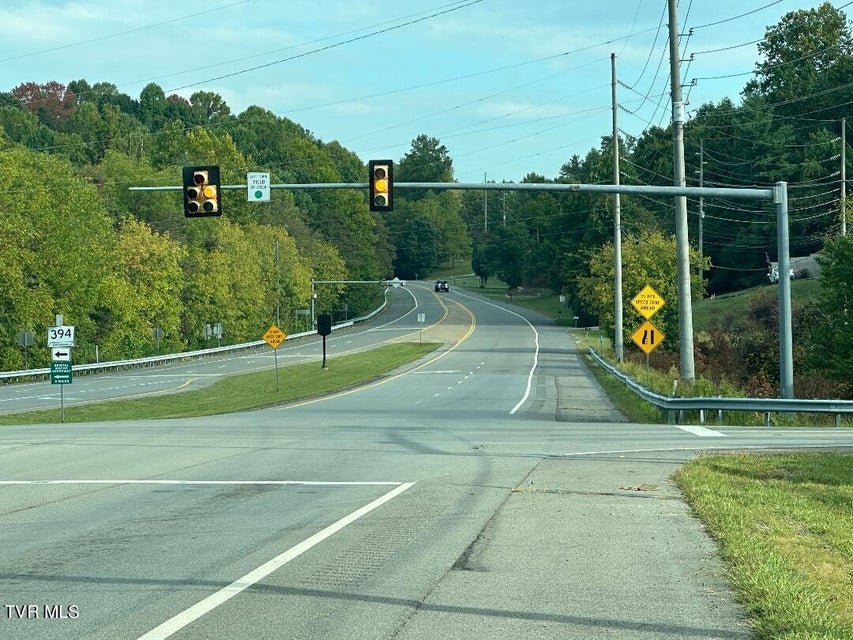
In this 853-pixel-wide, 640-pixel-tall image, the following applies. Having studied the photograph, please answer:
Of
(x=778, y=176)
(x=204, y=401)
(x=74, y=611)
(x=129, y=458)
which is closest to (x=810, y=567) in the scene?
(x=74, y=611)

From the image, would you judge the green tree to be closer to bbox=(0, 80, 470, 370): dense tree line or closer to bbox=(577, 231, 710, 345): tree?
bbox=(0, 80, 470, 370): dense tree line

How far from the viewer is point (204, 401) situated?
4778 centimetres

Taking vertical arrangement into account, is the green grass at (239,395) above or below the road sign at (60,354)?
below

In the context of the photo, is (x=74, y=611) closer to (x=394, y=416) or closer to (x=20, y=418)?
(x=394, y=416)

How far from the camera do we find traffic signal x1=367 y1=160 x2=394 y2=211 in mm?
24109

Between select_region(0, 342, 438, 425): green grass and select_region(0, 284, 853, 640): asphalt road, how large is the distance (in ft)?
56.2

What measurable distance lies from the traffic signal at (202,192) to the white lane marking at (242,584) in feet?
45.2

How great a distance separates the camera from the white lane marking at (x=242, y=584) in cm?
704

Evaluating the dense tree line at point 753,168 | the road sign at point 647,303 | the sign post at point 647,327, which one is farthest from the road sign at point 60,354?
the dense tree line at point 753,168

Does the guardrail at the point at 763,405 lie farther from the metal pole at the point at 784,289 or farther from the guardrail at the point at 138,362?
the guardrail at the point at 138,362

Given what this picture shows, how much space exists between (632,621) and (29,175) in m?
70.5

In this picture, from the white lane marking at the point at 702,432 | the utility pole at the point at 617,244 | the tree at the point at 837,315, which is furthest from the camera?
the utility pole at the point at 617,244

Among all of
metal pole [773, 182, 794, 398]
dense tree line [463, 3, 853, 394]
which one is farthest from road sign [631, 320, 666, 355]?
dense tree line [463, 3, 853, 394]

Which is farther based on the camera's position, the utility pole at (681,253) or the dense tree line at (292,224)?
the dense tree line at (292,224)
